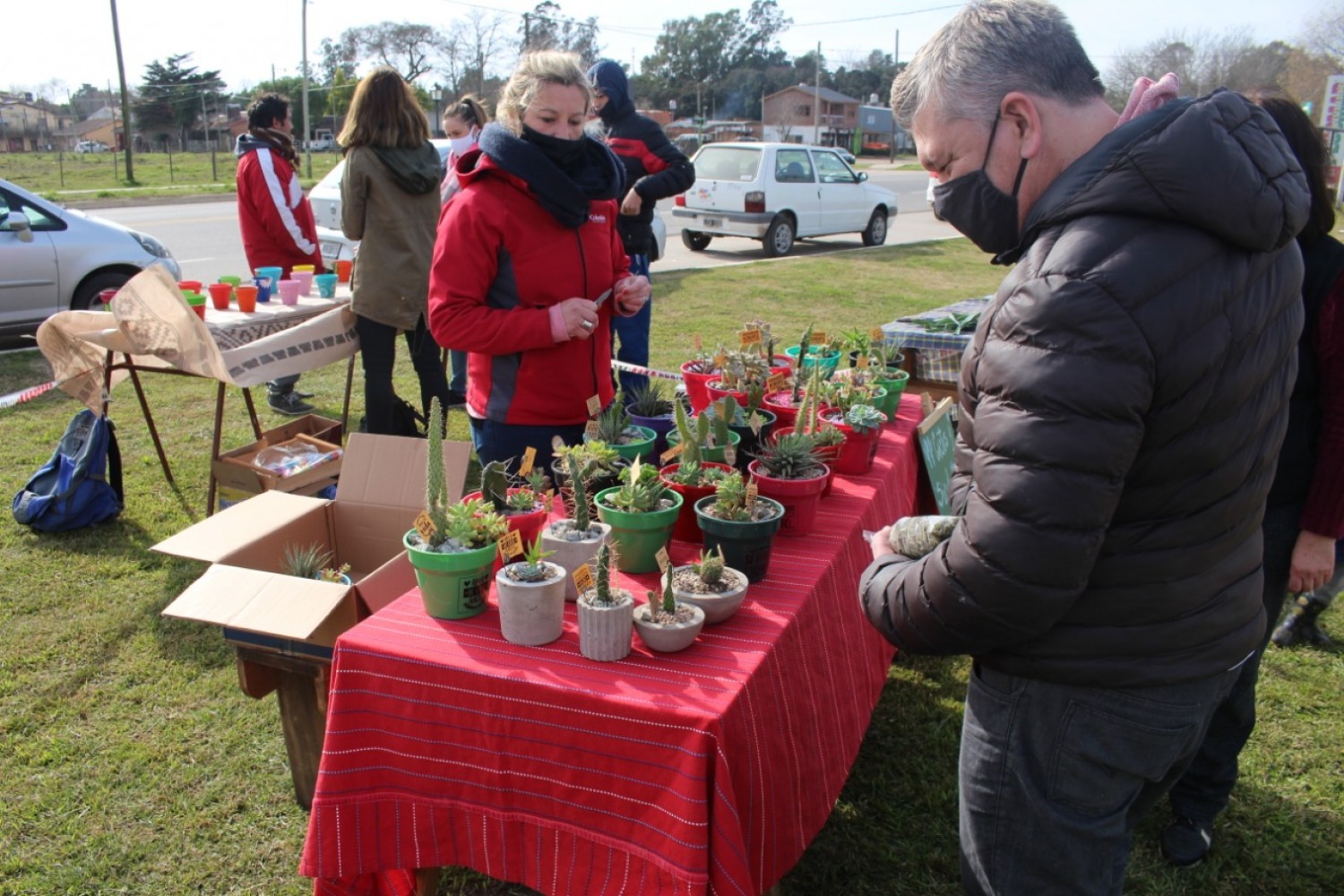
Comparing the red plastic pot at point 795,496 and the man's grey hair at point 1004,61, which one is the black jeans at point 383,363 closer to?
the red plastic pot at point 795,496

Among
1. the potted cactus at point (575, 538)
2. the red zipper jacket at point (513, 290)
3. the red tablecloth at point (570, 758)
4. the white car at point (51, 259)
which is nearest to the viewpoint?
the red tablecloth at point (570, 758)

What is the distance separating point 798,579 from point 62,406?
16.9 ft

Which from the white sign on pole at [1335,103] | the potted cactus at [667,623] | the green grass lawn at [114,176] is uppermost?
the white sign on pole at [1335,103]

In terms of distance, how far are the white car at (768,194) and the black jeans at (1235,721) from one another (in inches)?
411

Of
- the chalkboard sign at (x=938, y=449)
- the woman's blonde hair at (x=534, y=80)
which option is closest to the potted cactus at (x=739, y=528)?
the woman's blonde hair at (x=534, y=80)

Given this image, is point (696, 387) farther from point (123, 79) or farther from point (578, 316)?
point (123, 79)

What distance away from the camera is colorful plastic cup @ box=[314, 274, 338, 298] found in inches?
176

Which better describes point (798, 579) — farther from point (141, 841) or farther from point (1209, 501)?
point (141, 841)

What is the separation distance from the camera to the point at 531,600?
160 cm

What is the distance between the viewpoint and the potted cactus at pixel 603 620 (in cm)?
157

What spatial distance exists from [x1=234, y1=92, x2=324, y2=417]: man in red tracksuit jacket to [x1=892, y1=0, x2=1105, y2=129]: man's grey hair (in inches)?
162

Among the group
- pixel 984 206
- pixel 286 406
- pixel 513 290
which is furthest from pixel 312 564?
pixel 286 406

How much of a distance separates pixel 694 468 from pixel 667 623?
0.51m

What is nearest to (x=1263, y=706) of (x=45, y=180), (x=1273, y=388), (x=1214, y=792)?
(x=1214, y=792)
